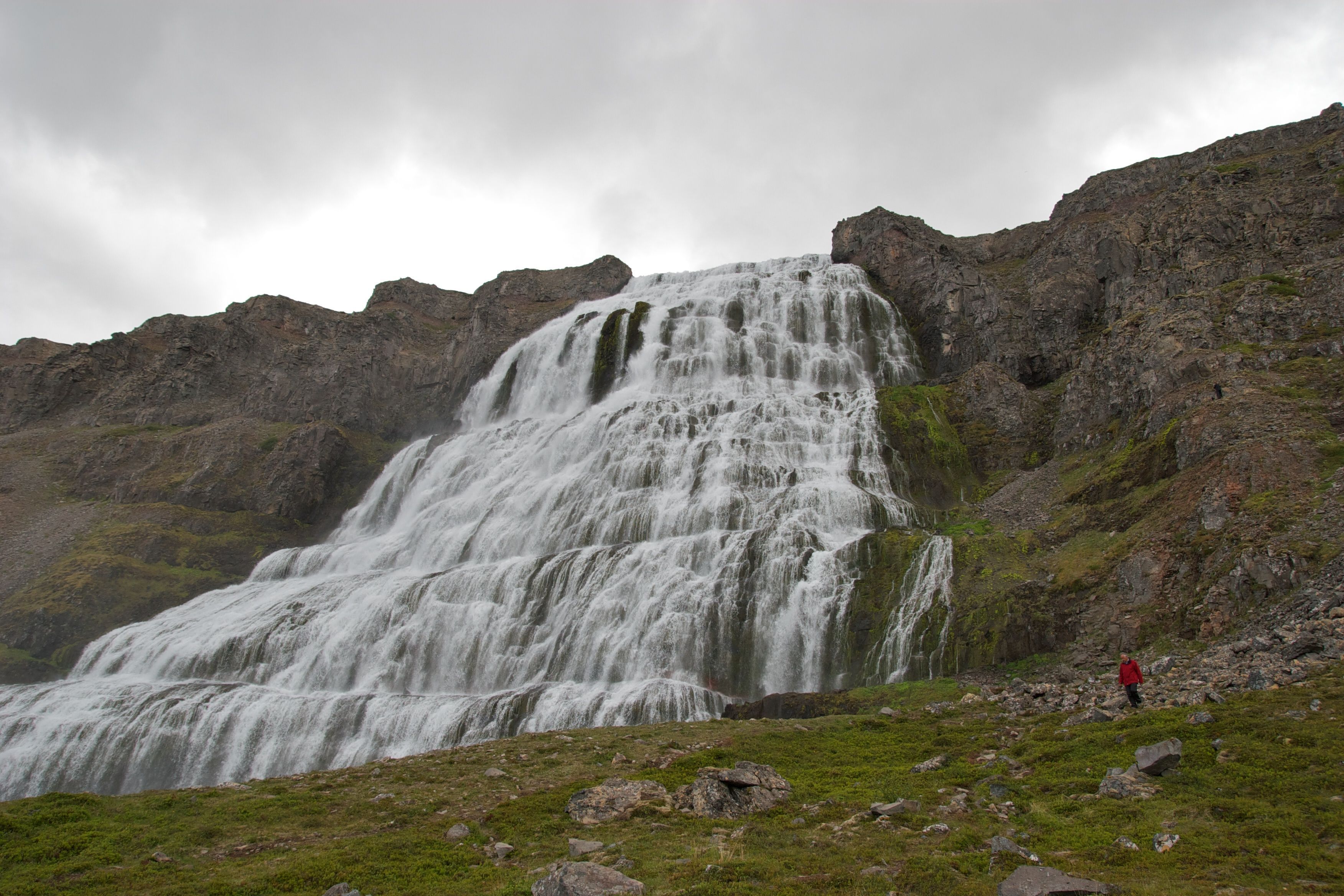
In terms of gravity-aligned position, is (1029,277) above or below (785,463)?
above

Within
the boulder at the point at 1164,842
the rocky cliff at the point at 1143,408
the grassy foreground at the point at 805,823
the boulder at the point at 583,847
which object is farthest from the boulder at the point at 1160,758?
the rocky cliff at the point at 1143,408

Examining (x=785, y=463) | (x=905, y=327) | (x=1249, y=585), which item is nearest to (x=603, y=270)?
(x=905, y=327)

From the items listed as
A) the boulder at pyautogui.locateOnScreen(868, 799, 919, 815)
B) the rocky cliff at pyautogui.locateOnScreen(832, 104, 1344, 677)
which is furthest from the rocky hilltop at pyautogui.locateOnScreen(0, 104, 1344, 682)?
the boulder at pyautogui.locateOnScreen(868, 799, 919, 815)

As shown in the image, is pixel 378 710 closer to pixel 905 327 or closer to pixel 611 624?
pixel 611 624

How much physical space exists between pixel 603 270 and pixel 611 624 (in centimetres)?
7152

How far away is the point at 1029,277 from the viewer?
6106 cm

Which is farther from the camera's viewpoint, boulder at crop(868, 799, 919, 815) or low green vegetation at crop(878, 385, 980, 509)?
low green vegetation at crop(878, 385, 980, 509)

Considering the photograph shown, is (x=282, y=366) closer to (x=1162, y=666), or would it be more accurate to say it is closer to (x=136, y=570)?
(x=136, y=570)

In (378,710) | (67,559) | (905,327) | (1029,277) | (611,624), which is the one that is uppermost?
(1029,277)

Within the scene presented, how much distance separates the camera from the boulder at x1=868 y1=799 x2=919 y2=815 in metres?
12.1

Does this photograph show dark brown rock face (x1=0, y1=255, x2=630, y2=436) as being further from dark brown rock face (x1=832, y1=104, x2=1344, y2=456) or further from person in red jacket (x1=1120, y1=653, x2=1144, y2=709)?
person in red jacket (x1=1120, y1=653, x2=1144, y2=709)

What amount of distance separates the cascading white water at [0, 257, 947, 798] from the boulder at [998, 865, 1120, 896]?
61.7ft

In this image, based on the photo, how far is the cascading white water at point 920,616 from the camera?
2664 centimetres

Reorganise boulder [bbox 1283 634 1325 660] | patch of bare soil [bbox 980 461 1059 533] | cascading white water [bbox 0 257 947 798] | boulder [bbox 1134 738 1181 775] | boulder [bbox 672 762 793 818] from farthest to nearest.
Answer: patch of bare soil [bbox 980 461 1059 533]
cascading white water [bbox 0 257 947 798]
boulder [bbox 1283 634 1325 660]
boulder [bbox 672 762 793 818]
boulder [bbox 1134 738 1181 775]
